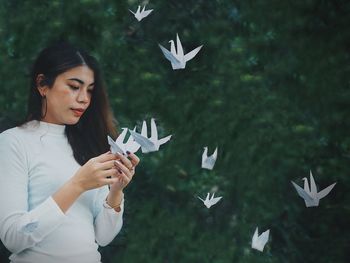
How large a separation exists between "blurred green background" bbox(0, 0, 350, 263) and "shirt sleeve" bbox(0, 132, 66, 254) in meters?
0.56

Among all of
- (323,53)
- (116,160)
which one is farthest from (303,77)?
(116,160)

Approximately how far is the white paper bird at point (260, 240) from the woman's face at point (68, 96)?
767 millimetres

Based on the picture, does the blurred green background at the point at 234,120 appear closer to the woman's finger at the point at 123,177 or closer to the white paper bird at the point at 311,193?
the white paper bird at the point at 311,193

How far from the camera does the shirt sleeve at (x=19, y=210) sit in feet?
6.02

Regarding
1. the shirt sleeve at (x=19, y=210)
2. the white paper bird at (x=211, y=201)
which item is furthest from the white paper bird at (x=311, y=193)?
the shirt sleeve at (x=19, y=210)

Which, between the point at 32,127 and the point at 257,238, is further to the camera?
the point at 257,238

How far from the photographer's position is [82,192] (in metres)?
1.90

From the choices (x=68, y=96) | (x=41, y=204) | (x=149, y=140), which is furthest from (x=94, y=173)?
(x=149, y=140)

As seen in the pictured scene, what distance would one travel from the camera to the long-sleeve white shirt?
1848 mm

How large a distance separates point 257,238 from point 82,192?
30.1 inches

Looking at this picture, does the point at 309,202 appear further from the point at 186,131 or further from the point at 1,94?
the point at 1,94

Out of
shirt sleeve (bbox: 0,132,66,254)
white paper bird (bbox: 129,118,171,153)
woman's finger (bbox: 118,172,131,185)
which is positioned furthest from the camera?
white paper bird (bbox: 129,118,171,153)

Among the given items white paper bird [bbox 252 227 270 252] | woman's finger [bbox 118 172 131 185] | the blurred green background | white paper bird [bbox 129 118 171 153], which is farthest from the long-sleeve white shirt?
white paper bird [bbox 252 227 270 252]

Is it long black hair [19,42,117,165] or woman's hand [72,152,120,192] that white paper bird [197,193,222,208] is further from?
woman's hand [72,152,120,192]
